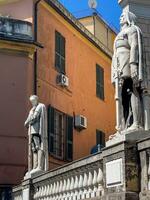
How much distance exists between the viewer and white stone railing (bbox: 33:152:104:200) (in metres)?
8.17

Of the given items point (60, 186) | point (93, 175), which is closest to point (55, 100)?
point (60, 186)

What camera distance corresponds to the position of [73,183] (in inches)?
364

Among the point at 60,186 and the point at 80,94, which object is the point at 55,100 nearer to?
the point at 80,94

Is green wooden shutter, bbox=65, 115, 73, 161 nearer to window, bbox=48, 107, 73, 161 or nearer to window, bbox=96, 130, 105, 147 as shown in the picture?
window, bbox=48, 107, 73, 161

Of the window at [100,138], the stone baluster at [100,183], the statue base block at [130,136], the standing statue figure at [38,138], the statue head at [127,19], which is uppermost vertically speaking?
the window at [100,138]

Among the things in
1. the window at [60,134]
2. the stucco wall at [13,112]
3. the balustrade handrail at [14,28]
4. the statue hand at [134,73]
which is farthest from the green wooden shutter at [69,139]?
the statue hand at [134,73]

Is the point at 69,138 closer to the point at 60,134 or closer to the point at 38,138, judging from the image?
the point at 60,134

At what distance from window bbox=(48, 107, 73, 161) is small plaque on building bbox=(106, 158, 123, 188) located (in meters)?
11.6

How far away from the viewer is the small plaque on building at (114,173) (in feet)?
23.0

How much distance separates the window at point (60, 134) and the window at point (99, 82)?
13.0 feet

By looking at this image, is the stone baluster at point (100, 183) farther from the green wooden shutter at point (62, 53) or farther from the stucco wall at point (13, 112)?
the green wooden shutter at point (62, 53)

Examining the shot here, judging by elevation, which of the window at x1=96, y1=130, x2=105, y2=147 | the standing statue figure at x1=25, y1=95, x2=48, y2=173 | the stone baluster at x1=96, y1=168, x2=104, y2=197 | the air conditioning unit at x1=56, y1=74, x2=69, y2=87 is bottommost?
the stone baluster at x1=96, y1=168, x2=104, y2=197

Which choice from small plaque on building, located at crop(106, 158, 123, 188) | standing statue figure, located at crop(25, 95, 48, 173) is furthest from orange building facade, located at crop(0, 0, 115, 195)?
small plaque on building, located at crop(106, 158, 123, 188)

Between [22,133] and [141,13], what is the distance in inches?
257
